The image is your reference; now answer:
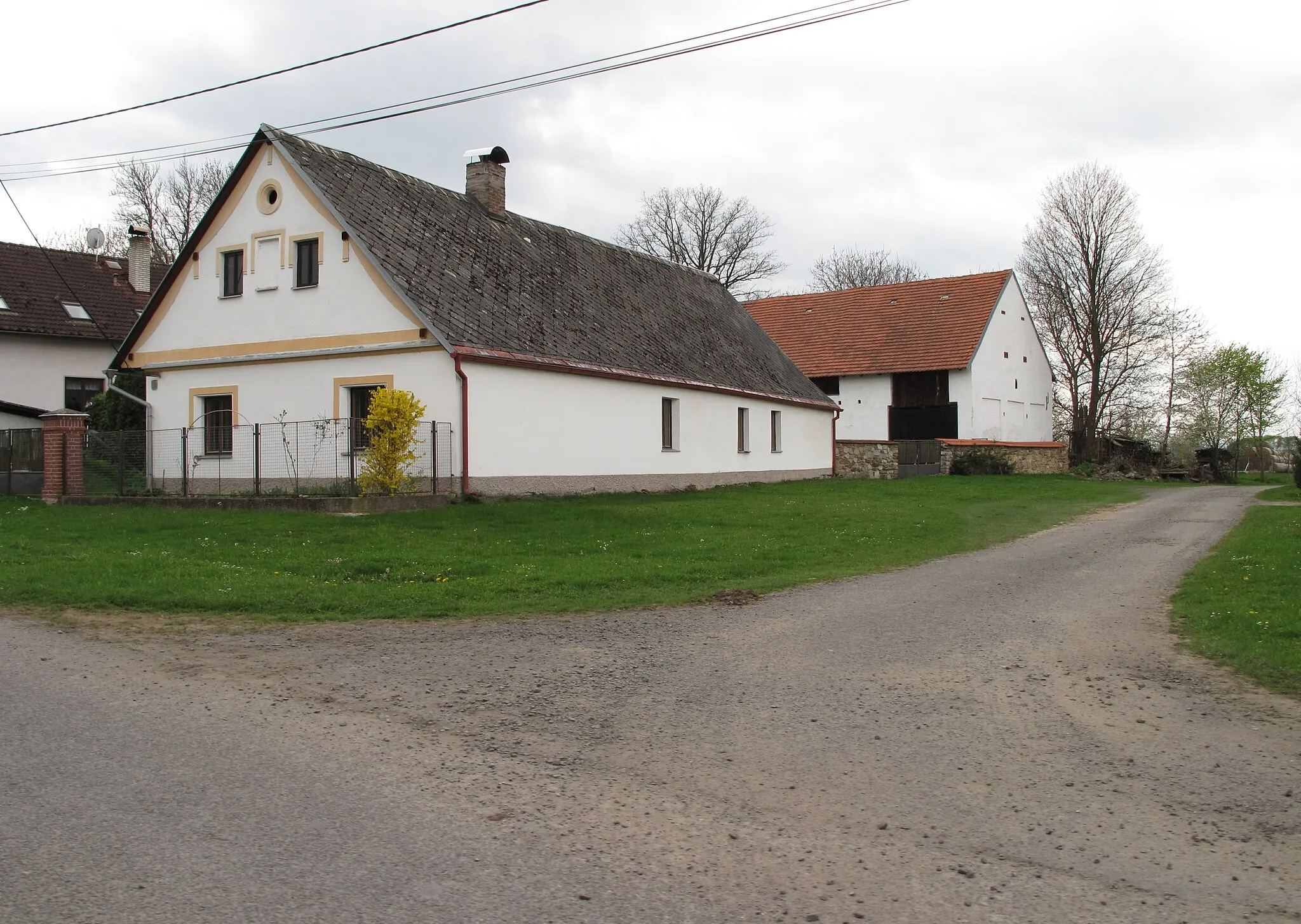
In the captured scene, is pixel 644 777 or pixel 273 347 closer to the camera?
pixel 644 777

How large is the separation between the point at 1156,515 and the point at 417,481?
1468 cm

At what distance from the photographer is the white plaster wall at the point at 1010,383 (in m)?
41.2

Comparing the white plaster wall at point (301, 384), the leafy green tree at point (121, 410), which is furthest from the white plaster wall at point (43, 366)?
the white plaster wall at point (301, 384)

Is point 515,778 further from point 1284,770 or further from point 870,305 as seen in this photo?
point 870,305

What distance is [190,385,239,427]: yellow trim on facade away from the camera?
76.7ft

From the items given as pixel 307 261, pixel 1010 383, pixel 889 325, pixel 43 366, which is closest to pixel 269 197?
pixel 307 261

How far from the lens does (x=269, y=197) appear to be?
2266 centimetres

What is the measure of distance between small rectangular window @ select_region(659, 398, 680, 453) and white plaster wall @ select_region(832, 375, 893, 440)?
1730 centimetres

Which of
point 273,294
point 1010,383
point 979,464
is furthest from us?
point 1010,383

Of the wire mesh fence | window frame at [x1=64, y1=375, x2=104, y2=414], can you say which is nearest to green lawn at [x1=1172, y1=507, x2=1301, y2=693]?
the wire mesh fence

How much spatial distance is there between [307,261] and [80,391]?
1992cm

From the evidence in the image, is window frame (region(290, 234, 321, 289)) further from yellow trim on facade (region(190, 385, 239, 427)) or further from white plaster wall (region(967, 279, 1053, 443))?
white plaster wall (region(967, 279, 1053, 443))

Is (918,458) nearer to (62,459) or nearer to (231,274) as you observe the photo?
(231,274)

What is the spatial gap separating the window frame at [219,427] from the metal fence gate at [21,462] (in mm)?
4168
